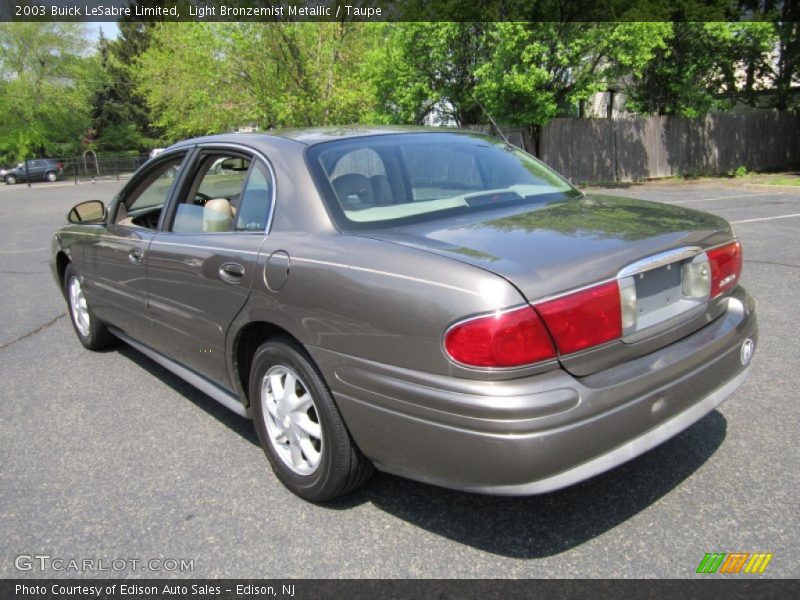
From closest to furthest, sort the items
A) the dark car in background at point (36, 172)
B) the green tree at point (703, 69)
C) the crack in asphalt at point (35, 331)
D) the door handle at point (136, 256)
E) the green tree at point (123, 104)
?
1. the door handle at point (136, 256)
2. the crack in asphalt at point (35, 331)
3. the green tree at point (703, 69)
4. the dark car in background at point (36, 172)
5. the green tree at point (123, 104)

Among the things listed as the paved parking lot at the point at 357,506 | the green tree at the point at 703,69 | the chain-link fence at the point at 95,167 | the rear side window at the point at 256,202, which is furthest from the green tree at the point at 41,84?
the rear side window at the point at 256,202

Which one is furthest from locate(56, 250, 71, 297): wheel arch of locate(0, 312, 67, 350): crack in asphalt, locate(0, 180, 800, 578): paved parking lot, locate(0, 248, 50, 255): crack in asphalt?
locate(0, 248, 50, 255): crack in asphalt

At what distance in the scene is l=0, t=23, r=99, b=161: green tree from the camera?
4431 cm

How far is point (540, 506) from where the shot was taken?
2.79 metres

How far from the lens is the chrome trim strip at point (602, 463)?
7.25 feet

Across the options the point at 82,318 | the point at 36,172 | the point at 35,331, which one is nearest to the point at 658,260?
the point at 82,318

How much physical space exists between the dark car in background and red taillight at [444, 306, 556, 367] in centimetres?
4612

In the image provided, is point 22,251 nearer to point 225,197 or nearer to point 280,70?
point 225,197

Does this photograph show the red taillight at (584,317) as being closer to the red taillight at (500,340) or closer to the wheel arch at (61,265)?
the red taillight at (500,340)

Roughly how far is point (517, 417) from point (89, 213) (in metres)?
3.93

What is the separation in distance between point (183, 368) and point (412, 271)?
6.59 ft

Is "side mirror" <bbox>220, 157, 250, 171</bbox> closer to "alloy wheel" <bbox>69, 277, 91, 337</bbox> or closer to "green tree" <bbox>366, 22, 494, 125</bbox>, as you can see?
"alloy wheel" <bbox>69, 277, 91, 337</bbox>

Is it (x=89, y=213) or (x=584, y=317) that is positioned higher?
(x=89, y=213)
